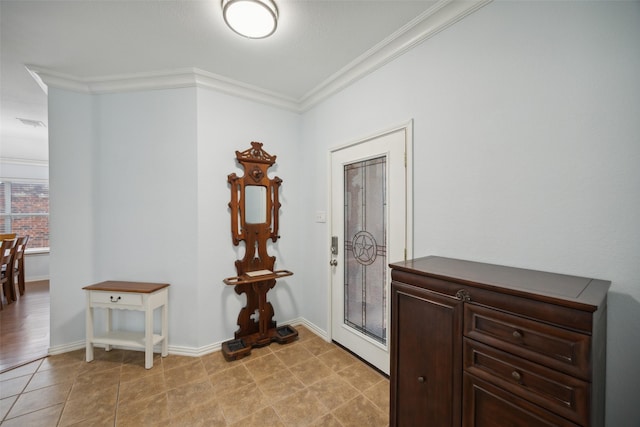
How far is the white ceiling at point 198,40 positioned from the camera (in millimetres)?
1679

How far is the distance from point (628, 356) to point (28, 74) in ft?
16.3

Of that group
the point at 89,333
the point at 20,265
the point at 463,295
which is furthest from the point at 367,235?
the point at 20,265

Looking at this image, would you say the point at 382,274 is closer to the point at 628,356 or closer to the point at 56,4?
the point at 628,356

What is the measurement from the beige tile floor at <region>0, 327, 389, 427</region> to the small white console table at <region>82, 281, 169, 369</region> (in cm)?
19

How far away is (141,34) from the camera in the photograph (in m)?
1.94

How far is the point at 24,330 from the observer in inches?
116

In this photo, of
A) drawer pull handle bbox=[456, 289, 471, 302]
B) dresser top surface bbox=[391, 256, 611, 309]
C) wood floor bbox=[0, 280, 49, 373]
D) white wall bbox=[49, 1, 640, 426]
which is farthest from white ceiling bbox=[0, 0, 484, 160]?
wood floor bbox=[0, 280, 49, 373]

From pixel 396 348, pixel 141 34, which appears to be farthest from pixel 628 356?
pixel 141 34

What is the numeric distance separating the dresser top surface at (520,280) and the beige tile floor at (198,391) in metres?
1.15

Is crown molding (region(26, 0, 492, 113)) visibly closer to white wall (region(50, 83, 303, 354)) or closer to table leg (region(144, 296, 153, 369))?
white wall (region(50, 83, 303, 354))

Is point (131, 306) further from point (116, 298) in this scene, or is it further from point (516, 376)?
point (516, 376)

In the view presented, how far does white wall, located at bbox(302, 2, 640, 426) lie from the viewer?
1081 mm

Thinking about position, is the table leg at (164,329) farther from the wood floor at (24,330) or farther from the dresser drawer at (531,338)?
the dresser drawer at (531,338)

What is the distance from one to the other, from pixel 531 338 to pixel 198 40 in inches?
111
